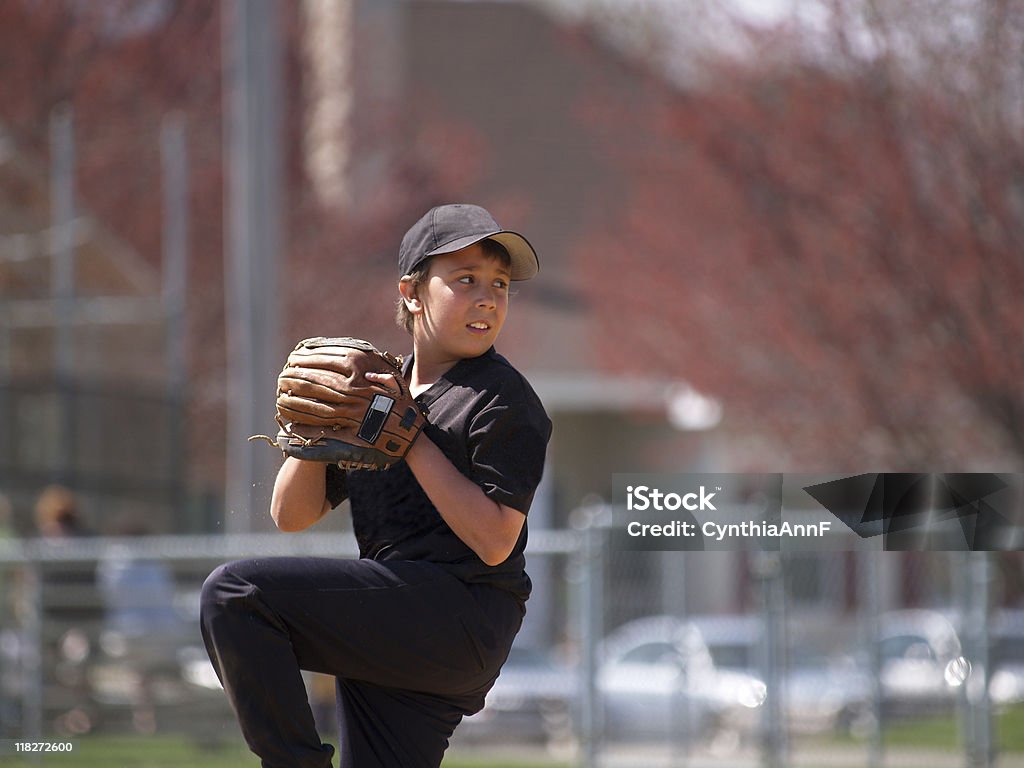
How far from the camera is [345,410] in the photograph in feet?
10.5

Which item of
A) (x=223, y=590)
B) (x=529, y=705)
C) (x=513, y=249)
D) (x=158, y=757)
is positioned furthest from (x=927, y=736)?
(x=223, y=590)

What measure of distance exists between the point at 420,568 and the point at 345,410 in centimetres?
36

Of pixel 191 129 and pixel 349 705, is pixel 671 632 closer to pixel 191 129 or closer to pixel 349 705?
pixel 191 129

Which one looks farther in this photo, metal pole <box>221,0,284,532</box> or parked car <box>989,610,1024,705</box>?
parked car <box>989,610,1024,705</box>

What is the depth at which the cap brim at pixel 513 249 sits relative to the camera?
11.0 feet

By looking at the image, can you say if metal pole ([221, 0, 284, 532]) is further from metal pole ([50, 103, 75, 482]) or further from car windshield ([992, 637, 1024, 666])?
car windshield ([992, 637, 1024, 666])

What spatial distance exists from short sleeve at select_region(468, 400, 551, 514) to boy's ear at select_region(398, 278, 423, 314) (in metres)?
0.36

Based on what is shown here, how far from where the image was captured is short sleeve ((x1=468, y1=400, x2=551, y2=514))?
322 centimetres

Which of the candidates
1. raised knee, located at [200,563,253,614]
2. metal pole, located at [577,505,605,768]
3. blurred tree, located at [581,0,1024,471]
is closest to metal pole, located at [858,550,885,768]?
metal pole, located at [577,505,605,768]

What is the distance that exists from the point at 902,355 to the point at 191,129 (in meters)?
8.66

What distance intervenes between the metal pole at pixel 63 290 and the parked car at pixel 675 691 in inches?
198

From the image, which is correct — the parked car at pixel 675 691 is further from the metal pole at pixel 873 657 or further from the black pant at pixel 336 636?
the black pant at pixel 336 636

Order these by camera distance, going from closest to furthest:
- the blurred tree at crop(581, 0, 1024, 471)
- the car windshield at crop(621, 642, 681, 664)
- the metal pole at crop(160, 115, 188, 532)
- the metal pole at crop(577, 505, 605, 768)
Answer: the metal pole at crop(577, 505, 605, 768) → the blurred tree at crop(581, 0, 1024, 471) → the car windshield at crop(621, 642, 681, 664) → the metal pole at crop(160, 115, 188, 532)

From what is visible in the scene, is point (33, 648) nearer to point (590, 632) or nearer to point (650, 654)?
point (590, 632)
